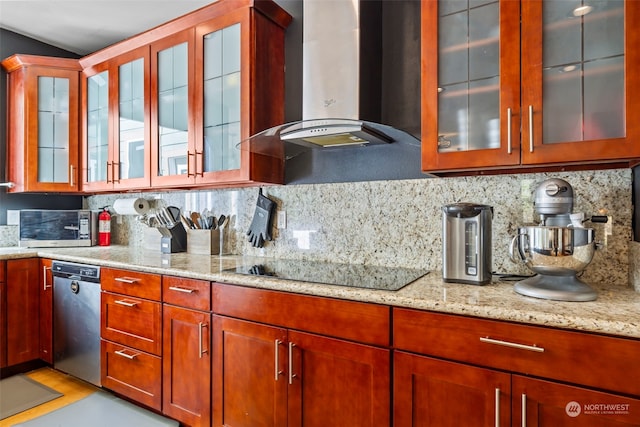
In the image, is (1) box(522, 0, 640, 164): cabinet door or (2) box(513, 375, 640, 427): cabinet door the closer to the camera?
(2) box(513, 375, 640, 427): cabinet door

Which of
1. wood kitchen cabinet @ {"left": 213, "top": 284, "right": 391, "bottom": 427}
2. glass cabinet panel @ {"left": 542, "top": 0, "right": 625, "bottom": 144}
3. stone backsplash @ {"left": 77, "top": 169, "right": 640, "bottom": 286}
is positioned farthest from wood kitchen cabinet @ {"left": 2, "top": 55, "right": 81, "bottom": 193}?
glass cabinet panel @ {"left": 542, "top": 0, "right": 625, "bottom": 144}

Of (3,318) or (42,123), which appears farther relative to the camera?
(42,123)

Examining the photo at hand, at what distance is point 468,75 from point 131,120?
2251 millimetres

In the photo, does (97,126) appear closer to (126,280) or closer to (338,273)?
(126,280)

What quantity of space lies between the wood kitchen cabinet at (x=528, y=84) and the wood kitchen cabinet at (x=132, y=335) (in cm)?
155

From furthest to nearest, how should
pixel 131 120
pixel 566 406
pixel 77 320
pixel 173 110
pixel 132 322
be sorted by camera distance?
pixel 131 120 < pixel 173 110 < pixel 77 320 < pixel 132 322 < pixel 566 406

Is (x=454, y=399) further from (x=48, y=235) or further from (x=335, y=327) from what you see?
(x=48, y=235)

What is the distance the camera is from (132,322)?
200cm

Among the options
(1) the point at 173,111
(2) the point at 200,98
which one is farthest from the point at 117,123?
(2) the point at 200,98

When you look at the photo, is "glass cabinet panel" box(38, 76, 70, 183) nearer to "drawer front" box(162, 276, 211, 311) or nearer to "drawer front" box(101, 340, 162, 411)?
"drawer front" box(101, 340, 162, 411)

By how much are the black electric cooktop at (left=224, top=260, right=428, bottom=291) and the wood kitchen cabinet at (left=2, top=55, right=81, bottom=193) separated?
1.99m

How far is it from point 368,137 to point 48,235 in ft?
8.50

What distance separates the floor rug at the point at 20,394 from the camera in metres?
2.11

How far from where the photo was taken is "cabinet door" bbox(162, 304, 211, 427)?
172 centimetres
